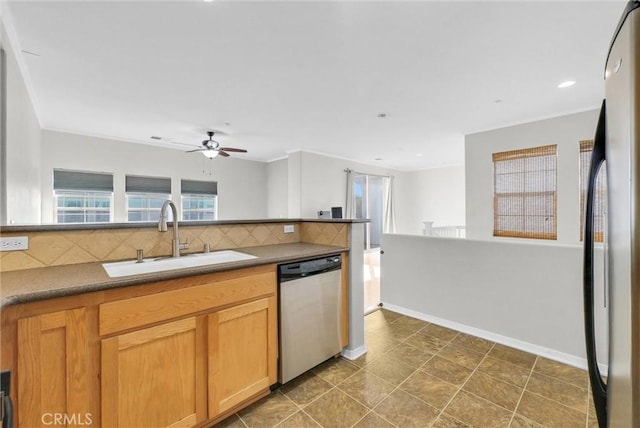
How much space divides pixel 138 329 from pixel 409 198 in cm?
841

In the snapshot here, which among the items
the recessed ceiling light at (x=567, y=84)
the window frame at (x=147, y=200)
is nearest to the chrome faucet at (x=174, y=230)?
the window frame at (x=147, y=200)

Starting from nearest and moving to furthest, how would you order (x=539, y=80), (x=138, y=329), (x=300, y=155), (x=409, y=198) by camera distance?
(x=138, y=329) < (x=539, y=80) < (x=300, y=155) < (x=409, y=198)

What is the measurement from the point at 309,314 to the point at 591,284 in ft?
5.15

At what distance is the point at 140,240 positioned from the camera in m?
1.81

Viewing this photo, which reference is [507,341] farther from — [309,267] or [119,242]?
[119,242]

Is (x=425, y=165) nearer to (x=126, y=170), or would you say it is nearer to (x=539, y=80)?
(x=539, y=80)

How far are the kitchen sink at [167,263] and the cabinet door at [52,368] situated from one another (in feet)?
0.87

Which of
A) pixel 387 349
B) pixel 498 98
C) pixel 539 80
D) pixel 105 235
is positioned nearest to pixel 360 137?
pixel 498 98

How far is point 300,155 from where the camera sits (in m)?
5.86

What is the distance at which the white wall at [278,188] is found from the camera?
681cm

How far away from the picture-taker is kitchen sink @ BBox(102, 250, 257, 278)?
4.87ft

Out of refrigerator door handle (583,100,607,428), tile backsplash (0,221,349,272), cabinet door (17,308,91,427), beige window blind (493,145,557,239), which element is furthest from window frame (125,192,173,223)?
beige window blind (493,145,557,239)

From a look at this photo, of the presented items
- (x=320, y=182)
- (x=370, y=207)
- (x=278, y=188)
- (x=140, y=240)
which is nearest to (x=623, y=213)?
(x=140, y=240)

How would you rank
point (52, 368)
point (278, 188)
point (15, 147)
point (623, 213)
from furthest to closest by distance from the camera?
point (278, 188), point (15, 147), point (52, 368), point (623, 213)
